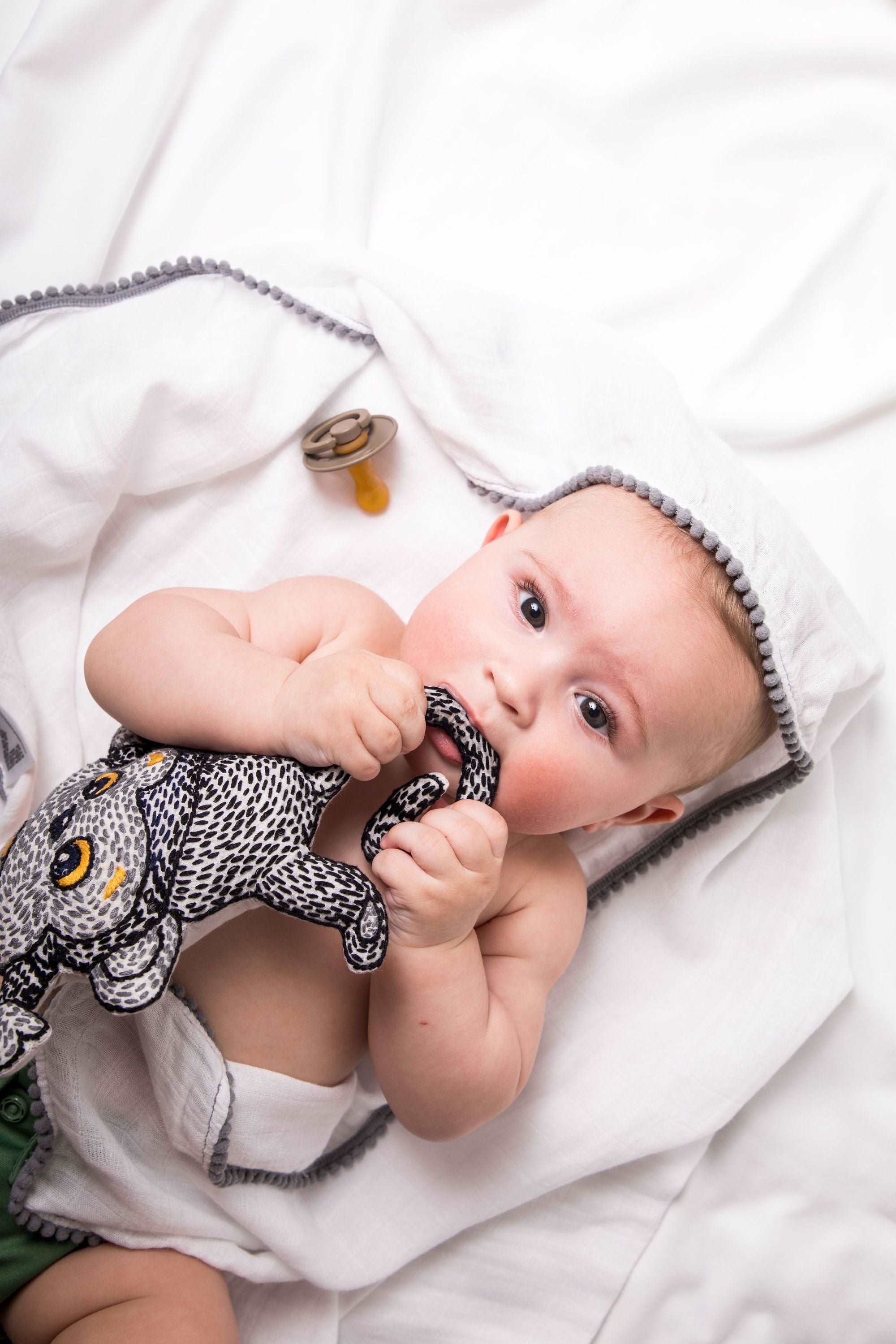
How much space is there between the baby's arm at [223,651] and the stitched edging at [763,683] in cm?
35

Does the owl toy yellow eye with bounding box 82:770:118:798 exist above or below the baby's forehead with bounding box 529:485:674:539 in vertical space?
above

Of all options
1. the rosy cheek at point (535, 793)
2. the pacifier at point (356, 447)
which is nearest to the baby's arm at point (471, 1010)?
the rosy cheek at point (535, 793)

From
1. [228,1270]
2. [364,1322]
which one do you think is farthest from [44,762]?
[364,1322]

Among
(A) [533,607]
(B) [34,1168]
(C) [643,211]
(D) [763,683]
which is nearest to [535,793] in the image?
(A) [533,607]

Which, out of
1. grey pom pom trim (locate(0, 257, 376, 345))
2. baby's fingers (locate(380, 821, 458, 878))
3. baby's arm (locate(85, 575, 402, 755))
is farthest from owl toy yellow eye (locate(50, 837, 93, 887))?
grey pom pom trim (locate(0, 257, 376, 345))

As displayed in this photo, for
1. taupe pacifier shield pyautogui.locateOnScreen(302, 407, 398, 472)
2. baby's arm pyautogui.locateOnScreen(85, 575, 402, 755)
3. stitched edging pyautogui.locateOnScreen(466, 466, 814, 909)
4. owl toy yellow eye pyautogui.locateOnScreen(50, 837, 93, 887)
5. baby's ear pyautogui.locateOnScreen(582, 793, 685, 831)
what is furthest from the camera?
taupe pacifier shield pyautogui.locateOnScreen(302, 407, 398, 472)

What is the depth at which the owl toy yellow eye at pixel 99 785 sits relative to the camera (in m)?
1.18

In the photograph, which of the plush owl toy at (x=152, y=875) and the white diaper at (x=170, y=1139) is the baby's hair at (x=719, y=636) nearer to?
the plush owl toy at (x=152, y=875)

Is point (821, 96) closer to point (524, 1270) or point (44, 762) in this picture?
point (44, 762)

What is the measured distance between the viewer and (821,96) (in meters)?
1.94

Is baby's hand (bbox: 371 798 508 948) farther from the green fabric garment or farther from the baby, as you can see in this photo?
the green fabric garment

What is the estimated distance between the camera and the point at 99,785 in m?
1.19

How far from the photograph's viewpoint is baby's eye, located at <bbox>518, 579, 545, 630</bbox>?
1397mm

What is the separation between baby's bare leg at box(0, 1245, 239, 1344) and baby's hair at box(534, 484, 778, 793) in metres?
1.00
